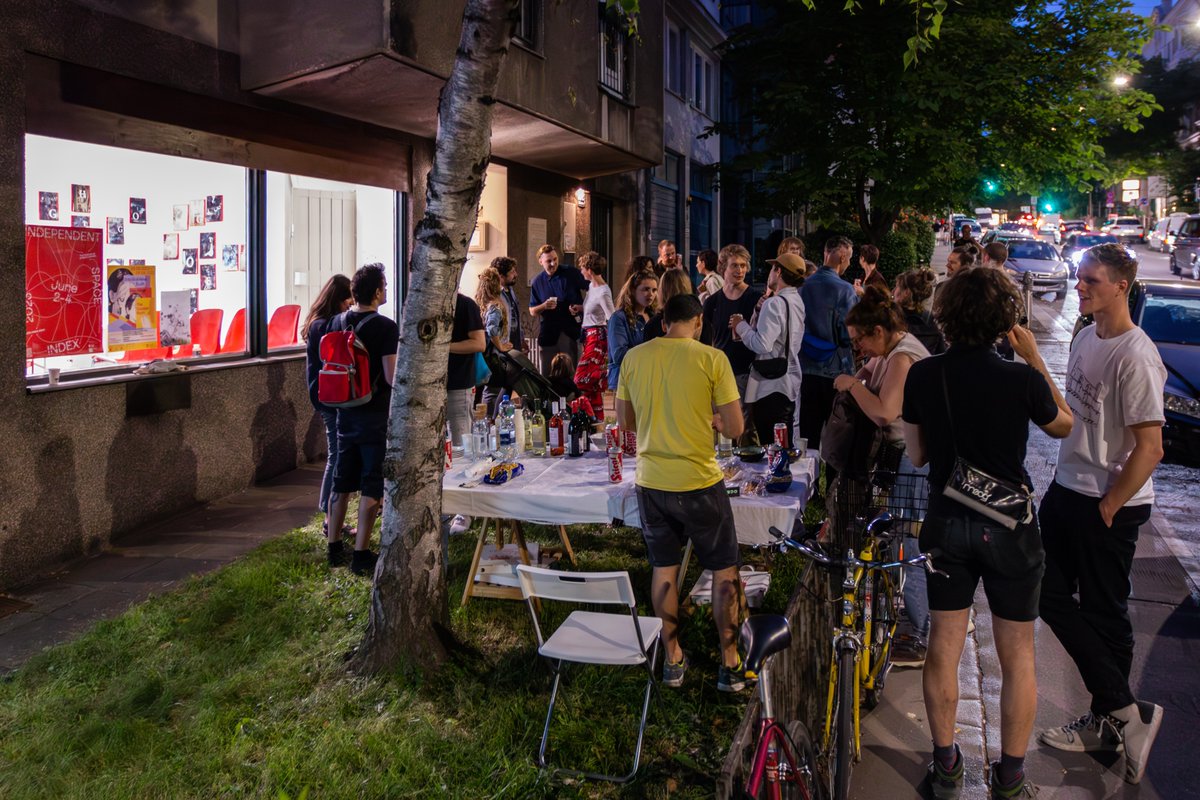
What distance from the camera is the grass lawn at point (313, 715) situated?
13.2 feet

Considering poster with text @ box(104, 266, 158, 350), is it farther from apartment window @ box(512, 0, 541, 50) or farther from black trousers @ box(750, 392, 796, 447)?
apartment window @ box(512, 0, 541, 50)

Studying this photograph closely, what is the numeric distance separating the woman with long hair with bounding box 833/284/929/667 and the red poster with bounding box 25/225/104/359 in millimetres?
5664

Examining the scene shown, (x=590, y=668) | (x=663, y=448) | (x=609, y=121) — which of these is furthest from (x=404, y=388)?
(x=609, y=121)

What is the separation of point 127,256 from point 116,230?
0.23 meters

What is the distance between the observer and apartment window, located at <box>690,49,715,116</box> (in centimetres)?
2612

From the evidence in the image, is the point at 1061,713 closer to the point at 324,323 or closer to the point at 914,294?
the point at 914,294

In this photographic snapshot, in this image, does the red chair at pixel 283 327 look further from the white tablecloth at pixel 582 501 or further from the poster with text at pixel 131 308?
the white tablecloth at pixel 582 501

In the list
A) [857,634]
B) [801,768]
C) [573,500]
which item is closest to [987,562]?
[857,634]

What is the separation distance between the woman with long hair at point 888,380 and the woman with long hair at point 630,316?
338 cm

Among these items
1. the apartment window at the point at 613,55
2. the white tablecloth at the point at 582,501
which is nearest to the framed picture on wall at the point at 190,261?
the white tablecloth at the point at 582,501

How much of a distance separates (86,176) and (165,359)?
1.61 metres

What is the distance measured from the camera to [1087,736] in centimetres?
440

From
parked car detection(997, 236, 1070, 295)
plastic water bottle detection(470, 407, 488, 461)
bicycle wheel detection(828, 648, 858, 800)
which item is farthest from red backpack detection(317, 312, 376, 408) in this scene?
parked car detection(997, 236, 1070, 295)

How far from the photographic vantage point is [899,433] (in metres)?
4.93
